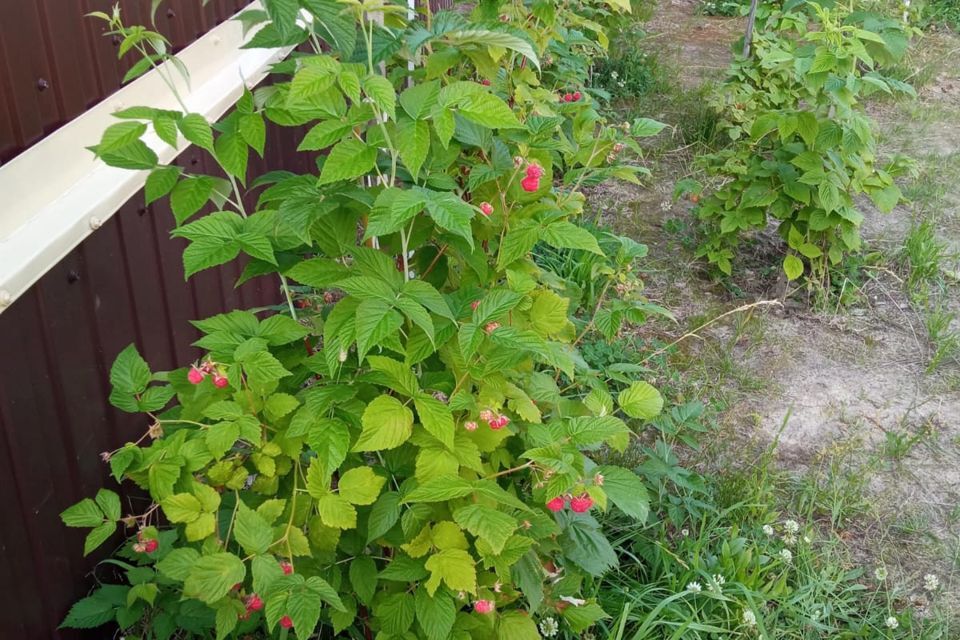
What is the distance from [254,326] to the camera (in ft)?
5.35

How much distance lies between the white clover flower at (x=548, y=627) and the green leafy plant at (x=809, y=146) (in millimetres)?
2090

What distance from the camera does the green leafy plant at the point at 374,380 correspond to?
1420 millimetres

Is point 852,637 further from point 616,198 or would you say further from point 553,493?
point 616,198

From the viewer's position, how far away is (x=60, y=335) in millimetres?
1919

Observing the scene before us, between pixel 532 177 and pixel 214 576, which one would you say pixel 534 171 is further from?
pixel 214 576

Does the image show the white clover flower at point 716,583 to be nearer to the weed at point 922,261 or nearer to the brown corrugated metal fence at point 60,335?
the brown corrugated metal fence at point 60,335

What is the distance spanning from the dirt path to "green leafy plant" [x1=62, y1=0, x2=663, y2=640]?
1.26 meters

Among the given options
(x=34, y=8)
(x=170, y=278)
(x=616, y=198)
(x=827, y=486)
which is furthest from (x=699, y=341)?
(x=34, y=8)

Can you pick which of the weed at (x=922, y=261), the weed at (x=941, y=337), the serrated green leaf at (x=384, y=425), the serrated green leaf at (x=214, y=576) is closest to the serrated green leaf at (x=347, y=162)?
the serrated green leaf at (x=384, y=425)

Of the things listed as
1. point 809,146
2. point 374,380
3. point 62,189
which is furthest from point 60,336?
point 809,146

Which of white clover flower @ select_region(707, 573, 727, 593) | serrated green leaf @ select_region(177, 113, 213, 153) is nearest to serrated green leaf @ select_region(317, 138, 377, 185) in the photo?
serrated green leaf @ select_region(177, 113, 213, 153)

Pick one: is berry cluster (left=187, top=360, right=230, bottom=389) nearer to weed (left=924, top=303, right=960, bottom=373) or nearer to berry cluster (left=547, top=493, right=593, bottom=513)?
berry cluster (left=547, top=493, right=593, bottom=513)

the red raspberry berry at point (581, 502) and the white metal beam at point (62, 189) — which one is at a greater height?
the white metal beam at point (62, 189)

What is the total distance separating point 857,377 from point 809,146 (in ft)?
2.95
